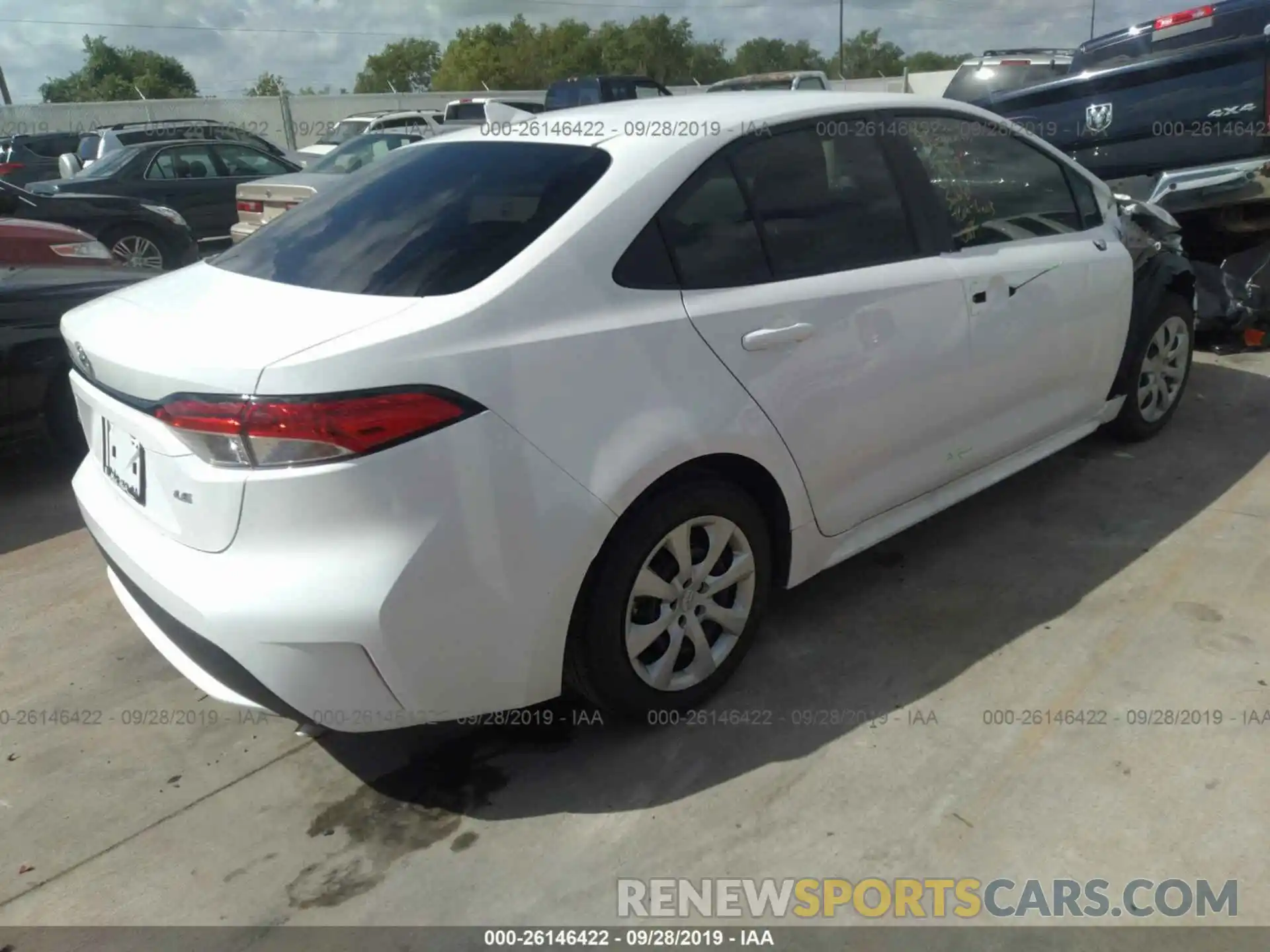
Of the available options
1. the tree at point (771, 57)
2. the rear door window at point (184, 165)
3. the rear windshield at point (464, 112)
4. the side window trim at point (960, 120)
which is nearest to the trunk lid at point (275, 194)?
the rear door window at point (184, 165)

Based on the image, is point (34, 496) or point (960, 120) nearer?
point (960, 120)

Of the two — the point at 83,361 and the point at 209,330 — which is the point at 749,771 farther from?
the point at 83,361

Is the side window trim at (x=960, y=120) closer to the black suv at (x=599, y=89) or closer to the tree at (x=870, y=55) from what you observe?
the black suv at (x=599, y=89)

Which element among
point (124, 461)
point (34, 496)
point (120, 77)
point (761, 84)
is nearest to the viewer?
point (124, 461)

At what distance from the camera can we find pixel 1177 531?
3953 mm

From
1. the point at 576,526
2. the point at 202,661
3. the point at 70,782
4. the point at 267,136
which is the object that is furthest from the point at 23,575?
the point at 267,136

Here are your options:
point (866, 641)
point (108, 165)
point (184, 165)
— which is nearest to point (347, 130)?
point (184, 165)

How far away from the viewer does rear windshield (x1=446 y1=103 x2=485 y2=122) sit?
19656 mm

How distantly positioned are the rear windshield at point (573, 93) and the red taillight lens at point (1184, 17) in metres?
12.2

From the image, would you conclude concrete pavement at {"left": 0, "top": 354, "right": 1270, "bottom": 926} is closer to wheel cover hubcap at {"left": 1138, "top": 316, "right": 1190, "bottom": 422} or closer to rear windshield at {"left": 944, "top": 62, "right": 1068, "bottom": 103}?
wheel cover hubcap at {"left": 1138, "top": 316, "right": 1190, "bottom": 422}

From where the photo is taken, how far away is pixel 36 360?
456 centimetres

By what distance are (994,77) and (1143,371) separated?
652cm

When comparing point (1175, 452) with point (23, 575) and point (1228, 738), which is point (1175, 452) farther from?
point (23, 575)

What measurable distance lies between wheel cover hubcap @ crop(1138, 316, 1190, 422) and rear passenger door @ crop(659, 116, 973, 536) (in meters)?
1.55
